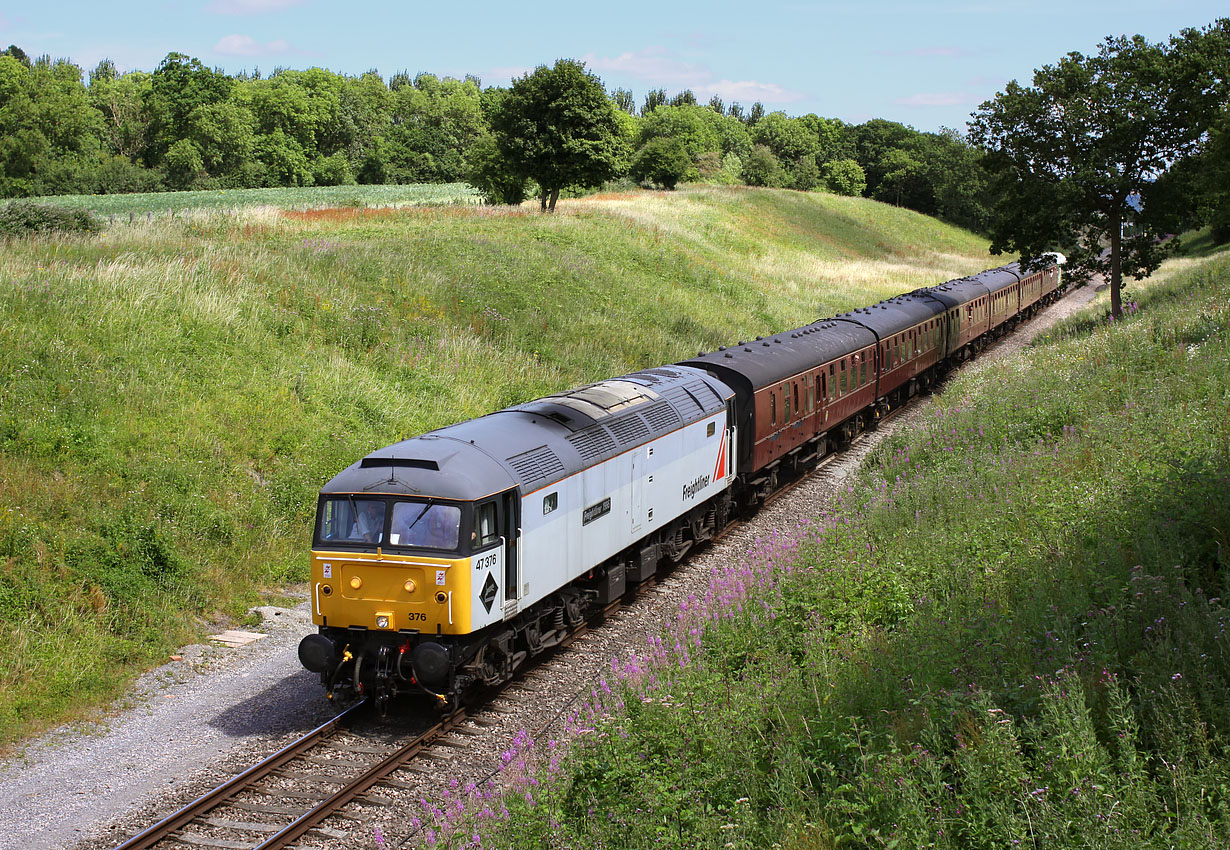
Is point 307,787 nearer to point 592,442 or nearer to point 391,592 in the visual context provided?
point 391,592

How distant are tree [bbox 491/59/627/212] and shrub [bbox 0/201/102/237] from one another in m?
22.4

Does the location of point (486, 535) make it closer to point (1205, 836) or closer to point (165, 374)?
point (1205, 836)

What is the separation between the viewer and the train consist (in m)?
10.6

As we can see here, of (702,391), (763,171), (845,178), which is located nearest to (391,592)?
(702,391)

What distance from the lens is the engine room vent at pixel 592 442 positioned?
506 inches

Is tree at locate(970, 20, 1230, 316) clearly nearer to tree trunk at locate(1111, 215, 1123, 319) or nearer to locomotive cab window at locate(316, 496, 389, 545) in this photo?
tree trunk at locate(1111, 215, 1123, 319)

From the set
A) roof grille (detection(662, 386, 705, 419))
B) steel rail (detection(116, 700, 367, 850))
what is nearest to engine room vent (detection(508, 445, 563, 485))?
steel rail (detection(116, 700, 367, 850))

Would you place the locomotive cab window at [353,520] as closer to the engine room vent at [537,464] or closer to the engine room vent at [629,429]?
the engine room vent at [537,464]

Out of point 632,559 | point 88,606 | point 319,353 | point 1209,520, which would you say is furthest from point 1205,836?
point 319,353

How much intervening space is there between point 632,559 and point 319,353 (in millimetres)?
10039

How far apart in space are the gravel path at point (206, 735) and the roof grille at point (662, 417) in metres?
2.71

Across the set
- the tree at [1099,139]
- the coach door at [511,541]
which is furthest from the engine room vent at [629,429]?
the tree at [1099,139]

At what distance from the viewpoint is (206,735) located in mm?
10742

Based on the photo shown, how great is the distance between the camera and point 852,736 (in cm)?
711
